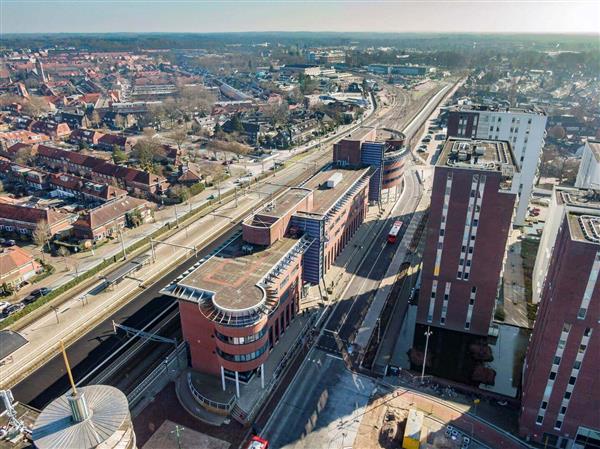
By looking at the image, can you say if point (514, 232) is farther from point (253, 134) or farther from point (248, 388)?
point (253, 134)

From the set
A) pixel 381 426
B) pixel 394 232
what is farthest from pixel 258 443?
pixel 394 232

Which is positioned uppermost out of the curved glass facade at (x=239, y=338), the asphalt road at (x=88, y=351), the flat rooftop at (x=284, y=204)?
the flat rooftop at (x=284, y=204)

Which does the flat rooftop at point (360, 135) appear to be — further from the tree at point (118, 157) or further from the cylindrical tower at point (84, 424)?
the cylindrical tower at point (84, 424)

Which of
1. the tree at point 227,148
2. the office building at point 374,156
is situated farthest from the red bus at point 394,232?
the tree at point 227,148

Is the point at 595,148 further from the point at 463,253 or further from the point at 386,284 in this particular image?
the point at 386,284

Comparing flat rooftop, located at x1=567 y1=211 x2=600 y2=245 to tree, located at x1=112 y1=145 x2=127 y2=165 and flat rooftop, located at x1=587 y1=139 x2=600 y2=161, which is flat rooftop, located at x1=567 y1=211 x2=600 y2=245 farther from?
tree, located at x1=112 y1=145 x2=127 y2=165

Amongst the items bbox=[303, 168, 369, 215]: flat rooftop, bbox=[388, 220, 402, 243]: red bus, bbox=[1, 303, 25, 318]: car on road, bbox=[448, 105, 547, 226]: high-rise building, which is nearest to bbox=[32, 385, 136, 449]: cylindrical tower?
bbox=[1, 303, 25, 318]: car on road
